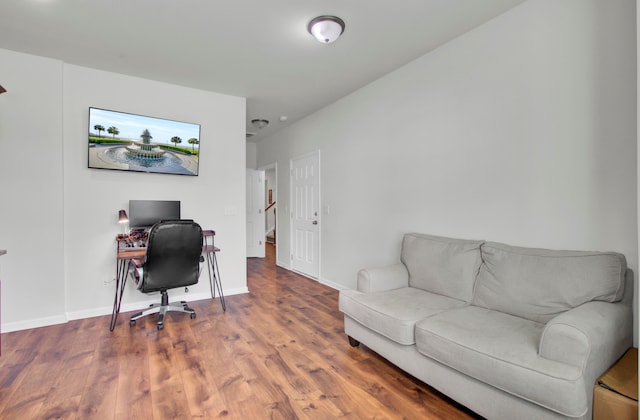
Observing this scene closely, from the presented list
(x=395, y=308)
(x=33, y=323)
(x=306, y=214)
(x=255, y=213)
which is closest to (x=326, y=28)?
(x=395, y=308)

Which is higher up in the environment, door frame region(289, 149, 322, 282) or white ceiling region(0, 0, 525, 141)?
white ceiling region(0, 0, 525, 141)

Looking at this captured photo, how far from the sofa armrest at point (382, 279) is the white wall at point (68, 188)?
88.0 inches

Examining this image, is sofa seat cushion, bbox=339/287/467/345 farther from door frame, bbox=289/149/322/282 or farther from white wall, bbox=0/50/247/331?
white wall, bbox=0/50/247/331

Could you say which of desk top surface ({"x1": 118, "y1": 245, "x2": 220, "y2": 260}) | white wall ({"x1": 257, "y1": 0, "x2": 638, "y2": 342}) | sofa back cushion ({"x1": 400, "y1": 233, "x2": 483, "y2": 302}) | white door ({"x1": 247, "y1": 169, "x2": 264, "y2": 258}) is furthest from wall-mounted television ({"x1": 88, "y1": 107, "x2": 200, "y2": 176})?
white door ({"x1": 247, "y1": 169, "x2": 264, "y2": 258})

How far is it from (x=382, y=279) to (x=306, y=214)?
255 centimetres

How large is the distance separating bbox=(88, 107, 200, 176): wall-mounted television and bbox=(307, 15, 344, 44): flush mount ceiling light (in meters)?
1.98

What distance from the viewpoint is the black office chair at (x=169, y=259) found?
2.80 m

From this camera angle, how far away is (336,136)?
14.1 feet

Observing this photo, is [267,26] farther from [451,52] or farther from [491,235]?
[491,235]

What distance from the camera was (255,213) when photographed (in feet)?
22.6

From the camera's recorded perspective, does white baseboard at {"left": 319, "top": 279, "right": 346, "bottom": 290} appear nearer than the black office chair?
No

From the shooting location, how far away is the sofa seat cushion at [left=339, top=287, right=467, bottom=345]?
1.97 m

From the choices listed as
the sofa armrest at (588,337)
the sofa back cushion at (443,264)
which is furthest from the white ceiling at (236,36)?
the sofa armrest at (588,337)

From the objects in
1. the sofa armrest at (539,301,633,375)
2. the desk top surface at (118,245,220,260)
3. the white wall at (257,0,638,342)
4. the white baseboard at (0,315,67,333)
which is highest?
the white wall at (257,0,638,342)
